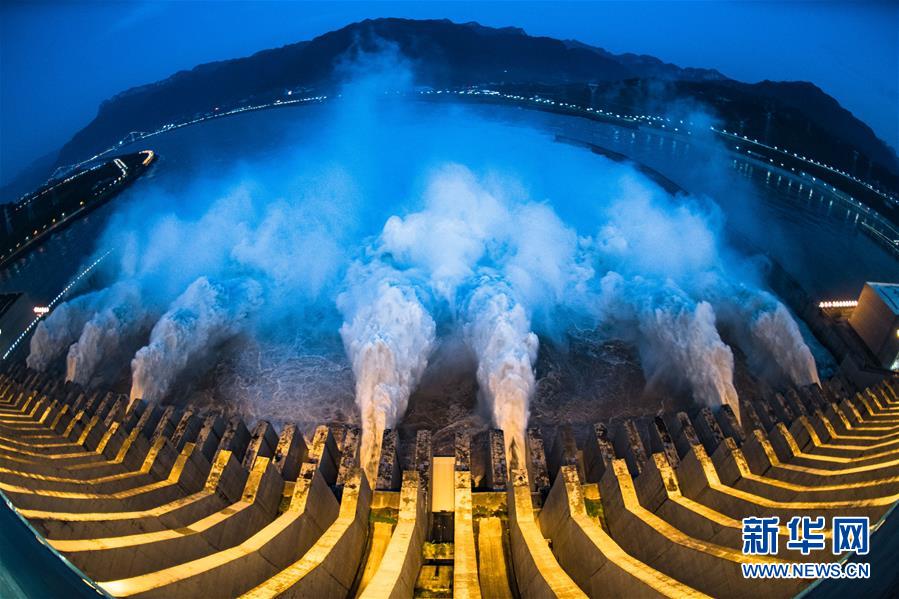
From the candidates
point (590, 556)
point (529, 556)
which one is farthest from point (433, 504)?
point (590, 556)

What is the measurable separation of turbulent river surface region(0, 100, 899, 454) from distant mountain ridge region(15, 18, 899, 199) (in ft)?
126

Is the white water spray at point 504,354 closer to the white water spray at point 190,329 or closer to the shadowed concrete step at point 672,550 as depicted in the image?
the shadowed concrete step at point 672,550

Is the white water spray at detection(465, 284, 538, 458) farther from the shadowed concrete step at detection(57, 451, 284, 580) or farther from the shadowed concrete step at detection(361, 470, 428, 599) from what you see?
the shadowed concrete step at detection(57, 451, 284, 580)

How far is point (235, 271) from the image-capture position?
87.2 feet

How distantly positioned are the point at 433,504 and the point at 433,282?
14.4 metres

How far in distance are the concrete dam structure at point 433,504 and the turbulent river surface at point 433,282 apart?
4803 mm

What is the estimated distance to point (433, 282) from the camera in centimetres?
2388

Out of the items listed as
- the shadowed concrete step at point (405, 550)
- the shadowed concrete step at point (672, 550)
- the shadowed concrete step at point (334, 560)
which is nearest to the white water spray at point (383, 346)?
the shadowed concrete step at point (334, 560)

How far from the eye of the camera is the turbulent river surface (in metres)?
18.9

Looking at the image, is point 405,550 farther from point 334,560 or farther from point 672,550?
point 672,550

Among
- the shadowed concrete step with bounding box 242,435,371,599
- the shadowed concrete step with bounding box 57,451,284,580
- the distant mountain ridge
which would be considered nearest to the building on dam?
the shadowed concrete step with bounding box 242,435,371,599

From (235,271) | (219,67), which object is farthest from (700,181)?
(219,67)

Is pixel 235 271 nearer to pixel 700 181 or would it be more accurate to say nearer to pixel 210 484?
pixel 210 484

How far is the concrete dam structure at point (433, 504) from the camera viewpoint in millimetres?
6914
